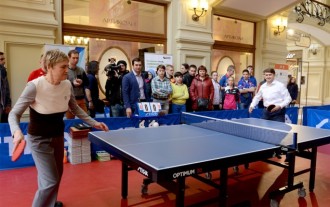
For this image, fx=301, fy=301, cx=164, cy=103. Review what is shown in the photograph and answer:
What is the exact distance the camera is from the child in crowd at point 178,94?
629 centimetres

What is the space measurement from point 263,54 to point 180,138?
8.33m

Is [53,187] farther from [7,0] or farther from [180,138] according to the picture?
[7,0]

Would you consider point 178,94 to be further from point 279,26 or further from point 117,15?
point 279,26

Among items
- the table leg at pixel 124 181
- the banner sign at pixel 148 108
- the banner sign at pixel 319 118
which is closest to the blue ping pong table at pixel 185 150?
the table leg at pixel 124 181

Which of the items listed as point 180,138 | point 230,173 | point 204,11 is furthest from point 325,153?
point 204,11

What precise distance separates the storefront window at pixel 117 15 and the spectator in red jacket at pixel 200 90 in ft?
7.78

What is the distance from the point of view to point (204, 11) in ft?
27.9

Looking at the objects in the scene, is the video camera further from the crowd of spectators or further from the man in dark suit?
the man in dark suit

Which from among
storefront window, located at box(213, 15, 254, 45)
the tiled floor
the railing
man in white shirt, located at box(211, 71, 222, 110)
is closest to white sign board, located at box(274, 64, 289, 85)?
storefront window, located at box(213, 15, 254, 45)

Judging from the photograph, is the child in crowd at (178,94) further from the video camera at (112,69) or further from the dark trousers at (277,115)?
the dark trousers at (277,115)

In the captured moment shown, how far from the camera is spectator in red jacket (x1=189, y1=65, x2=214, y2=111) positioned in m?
6.53

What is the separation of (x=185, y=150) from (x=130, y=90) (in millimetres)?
3085

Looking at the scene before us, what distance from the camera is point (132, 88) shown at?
546 cm

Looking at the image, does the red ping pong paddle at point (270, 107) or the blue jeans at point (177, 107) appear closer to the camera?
the red ping pong paddle at point (270, 107)
